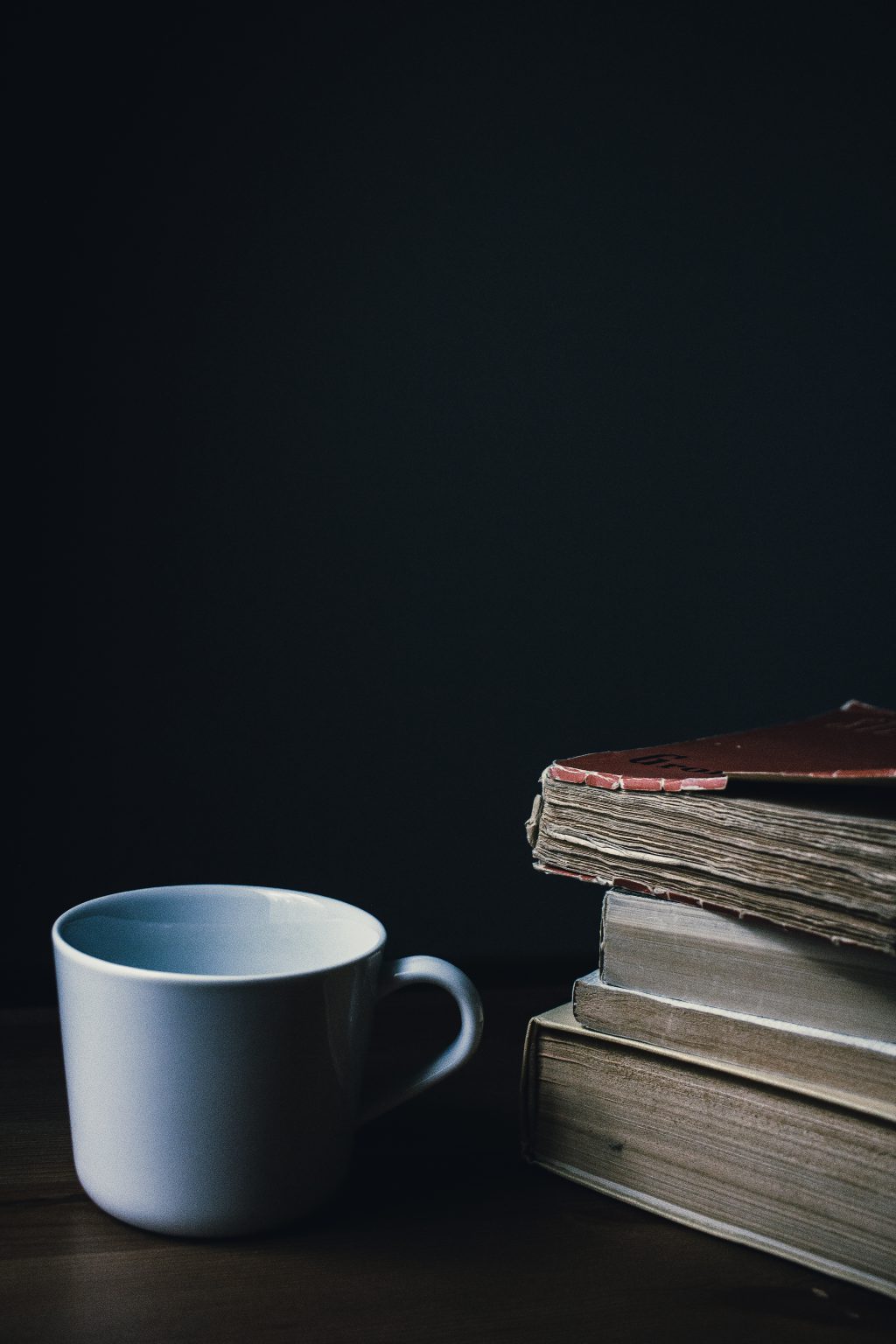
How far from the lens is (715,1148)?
50 cm

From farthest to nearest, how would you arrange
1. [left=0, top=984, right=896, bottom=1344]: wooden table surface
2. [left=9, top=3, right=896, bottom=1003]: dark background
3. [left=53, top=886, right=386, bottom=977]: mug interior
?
[left=9, top=3, right=896, bottom=1003]: dark background → [left=53, top=886, right=386, bottom=977]: mug interior → [left=0, top=984, right=896, bottom=1344]: wooden table surface

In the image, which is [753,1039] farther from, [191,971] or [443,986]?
[191,971]

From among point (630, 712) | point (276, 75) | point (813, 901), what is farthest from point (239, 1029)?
point (276, 75)

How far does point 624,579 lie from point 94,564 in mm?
379

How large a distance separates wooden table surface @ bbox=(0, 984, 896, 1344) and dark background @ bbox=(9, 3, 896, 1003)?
13.0 inches

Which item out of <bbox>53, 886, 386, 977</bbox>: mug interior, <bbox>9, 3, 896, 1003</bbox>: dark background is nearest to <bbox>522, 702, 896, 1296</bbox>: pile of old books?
<bbox>53, 886, 386, 977</bbox>: mug interior

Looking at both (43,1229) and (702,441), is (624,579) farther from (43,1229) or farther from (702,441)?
(43,1229)

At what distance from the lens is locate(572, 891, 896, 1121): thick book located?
47 cm

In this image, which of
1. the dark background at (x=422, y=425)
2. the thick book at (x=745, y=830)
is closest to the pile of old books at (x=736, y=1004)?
the thick book at (x=745, y=830)

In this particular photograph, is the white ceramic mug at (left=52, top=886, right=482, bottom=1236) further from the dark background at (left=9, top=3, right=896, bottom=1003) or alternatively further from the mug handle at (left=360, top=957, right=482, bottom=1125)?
the dark background at (left=9, top=3, right=896, bottom=1003)

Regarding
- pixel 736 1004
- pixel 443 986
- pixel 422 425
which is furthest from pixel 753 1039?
pixel 422 425

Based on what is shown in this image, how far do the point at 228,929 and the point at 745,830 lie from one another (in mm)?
255

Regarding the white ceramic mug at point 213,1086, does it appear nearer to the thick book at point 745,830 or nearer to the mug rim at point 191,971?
the mug rim at point 191,971

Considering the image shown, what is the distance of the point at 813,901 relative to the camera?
1.51ft
